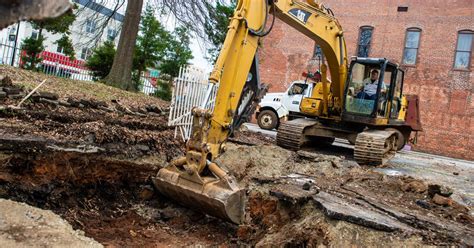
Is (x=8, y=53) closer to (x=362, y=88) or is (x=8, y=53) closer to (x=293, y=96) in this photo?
(x=293, y=96)

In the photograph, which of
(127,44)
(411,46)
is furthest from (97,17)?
(411,46)

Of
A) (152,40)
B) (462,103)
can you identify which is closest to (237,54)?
(152,40)

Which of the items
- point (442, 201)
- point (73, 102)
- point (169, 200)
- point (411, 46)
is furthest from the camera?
point (411, 46)

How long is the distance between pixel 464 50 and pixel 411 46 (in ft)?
7.67

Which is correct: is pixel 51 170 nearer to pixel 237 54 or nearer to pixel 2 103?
pixel 2 103

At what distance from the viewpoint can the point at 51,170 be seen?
175 inches

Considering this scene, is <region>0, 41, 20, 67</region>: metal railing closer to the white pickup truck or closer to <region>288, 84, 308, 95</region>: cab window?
the white pickup truck

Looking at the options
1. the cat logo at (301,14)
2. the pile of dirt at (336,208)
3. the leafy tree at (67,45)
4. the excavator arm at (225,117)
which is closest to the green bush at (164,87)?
the leafy tree at (67,45)

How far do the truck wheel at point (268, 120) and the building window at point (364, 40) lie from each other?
7595 millimetres

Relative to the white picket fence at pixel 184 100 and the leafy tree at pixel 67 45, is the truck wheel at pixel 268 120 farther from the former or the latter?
the white picket fence at pixel 184 100

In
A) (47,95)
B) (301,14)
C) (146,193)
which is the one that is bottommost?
(146,193)

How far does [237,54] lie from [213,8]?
33.0 feet

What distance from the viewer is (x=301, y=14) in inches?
275

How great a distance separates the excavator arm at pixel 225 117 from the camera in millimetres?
4051
